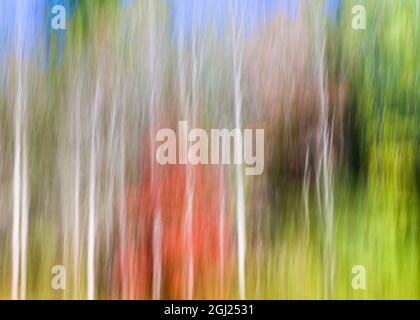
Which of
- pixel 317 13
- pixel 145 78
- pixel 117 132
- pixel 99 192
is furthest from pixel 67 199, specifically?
pixel 317 13

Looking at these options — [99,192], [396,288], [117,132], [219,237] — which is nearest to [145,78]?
[117,132]

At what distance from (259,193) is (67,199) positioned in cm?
46

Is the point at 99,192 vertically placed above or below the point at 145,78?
below

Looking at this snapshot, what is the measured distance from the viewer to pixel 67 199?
4.27 feet

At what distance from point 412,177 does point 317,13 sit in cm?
46

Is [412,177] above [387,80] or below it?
below

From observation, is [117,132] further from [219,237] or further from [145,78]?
[219,237]

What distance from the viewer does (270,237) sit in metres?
1.29

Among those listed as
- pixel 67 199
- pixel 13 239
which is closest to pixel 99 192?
pixel 67 199

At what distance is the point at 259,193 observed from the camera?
50.9 inches

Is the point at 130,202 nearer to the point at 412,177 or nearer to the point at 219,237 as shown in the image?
the point at 219,237
